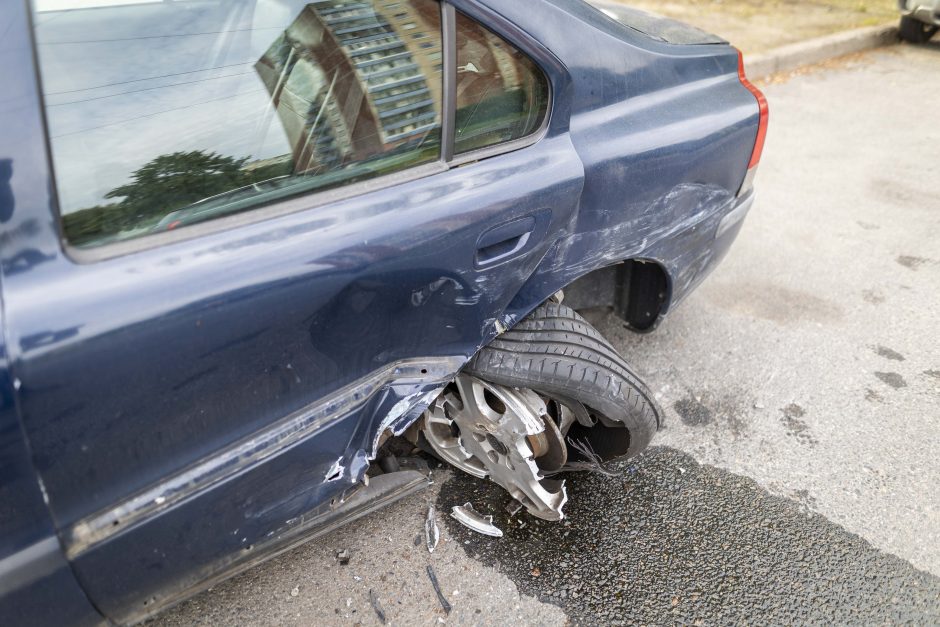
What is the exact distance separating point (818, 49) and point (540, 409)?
19.4 ft

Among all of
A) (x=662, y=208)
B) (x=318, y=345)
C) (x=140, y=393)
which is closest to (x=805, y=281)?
(x=662, y=208)

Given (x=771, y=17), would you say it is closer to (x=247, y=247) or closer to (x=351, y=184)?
(x=351, y=184)

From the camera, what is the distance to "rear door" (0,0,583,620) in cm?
130

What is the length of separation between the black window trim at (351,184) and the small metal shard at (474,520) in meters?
1.17

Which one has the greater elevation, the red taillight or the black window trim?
the black window trim

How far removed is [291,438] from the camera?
1.62 m

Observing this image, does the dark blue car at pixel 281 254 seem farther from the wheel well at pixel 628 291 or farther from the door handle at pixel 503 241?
the wheel well at pixel 628 291

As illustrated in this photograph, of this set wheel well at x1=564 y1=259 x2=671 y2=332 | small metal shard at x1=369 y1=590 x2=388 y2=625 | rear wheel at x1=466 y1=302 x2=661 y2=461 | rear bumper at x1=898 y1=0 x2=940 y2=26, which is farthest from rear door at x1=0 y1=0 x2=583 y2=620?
rear bumper at x1=898 y1=0 x2=940 y2=26

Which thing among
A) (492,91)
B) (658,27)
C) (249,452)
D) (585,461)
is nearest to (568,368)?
(585,461)

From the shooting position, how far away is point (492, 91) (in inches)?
70.1

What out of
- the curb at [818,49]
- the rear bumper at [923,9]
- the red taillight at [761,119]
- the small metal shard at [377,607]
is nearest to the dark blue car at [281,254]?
the small metal shard at [377,607]

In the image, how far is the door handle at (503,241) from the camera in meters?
1.72

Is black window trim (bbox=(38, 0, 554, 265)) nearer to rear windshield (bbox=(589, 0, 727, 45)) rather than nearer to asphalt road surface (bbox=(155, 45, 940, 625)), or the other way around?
rear windshield (bbox=(589, 0, 727, 45))

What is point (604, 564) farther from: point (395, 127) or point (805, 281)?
point (805, 281)
